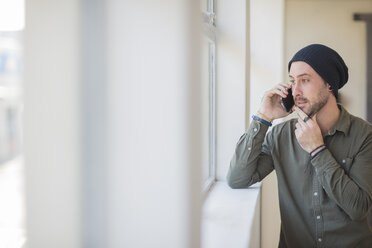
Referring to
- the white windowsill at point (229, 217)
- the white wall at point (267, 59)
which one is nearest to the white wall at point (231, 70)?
the white windowsill at point (229, 217)

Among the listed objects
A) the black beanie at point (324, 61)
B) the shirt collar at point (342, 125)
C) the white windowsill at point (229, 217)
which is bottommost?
the white windowsill at point (229, 217)

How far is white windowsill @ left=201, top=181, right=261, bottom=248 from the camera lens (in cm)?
138

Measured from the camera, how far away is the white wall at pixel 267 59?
104 inches

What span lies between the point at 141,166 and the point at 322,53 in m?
1.14

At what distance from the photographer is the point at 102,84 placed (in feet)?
1.62

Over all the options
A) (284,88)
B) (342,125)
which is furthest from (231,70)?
(342,125)

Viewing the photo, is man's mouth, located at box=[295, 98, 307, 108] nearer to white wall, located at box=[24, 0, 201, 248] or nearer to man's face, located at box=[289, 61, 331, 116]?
man's face, located at box=[289, 61, 331, 116]

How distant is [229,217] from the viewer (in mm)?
1685

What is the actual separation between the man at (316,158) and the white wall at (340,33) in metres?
2.40

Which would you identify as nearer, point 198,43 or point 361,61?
point 198,43

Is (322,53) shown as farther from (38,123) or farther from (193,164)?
(38,123)

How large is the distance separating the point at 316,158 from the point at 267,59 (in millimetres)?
1487

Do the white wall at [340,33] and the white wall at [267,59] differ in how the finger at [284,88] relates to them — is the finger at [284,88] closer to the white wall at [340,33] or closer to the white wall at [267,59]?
the white wall at [267,59]

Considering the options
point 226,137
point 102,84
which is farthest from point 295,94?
point 102,84
